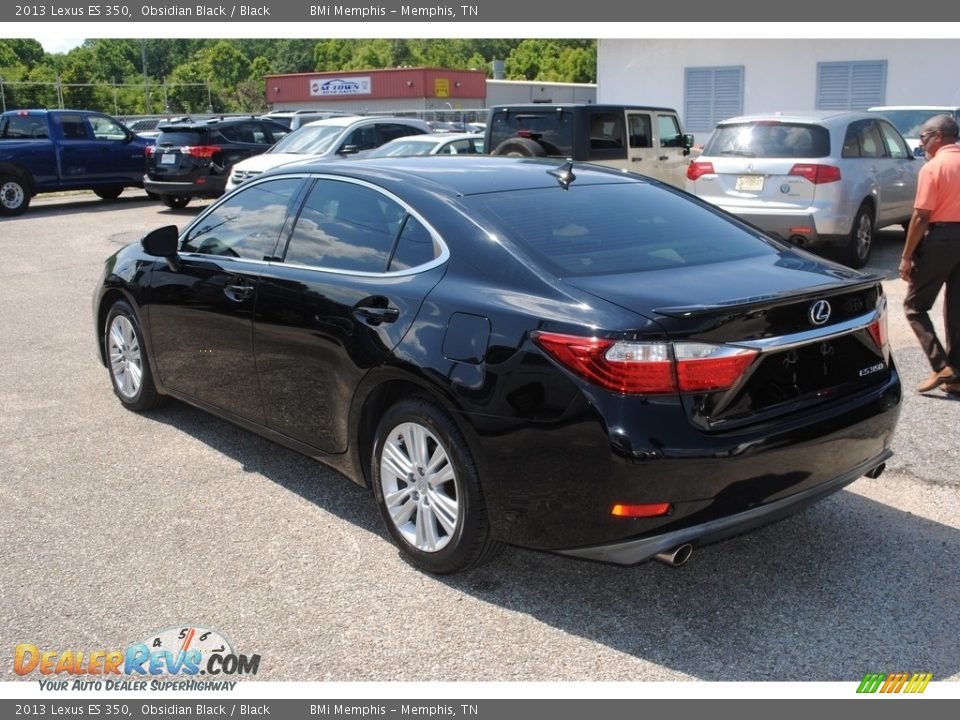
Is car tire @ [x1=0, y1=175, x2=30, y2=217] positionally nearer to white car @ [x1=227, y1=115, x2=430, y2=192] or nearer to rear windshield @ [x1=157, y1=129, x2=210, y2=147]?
rear windshield @ [x1=157, y1=129, x2=210, y2=147]

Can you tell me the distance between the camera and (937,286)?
6406 millimetres

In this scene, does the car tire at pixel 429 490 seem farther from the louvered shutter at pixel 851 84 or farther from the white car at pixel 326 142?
the louvered shutter at pixel 851 84

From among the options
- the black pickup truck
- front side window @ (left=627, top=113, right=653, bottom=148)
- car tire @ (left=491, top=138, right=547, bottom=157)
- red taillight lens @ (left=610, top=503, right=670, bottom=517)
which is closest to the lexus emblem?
red taillight lens @ (left=610, top=503, right=670, bottom=517)

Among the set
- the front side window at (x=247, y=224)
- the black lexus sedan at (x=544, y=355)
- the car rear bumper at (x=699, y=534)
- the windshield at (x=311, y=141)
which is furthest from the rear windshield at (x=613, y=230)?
the windshield at (x=311, y=141)

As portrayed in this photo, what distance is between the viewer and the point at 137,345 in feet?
20.1

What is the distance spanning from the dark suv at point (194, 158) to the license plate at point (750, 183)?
10.3m

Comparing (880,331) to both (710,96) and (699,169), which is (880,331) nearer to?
(699,169)

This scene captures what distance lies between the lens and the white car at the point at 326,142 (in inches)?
612

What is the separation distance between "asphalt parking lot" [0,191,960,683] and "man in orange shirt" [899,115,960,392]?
91 centimetres

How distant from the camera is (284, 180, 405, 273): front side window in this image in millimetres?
4332

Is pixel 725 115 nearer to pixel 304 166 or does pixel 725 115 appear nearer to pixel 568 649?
pixel 304 166

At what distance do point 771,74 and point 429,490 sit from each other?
23.8 m

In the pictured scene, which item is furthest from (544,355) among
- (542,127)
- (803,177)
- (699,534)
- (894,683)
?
(542,127)

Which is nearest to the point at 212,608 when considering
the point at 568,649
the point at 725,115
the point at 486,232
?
the point at 568,649
